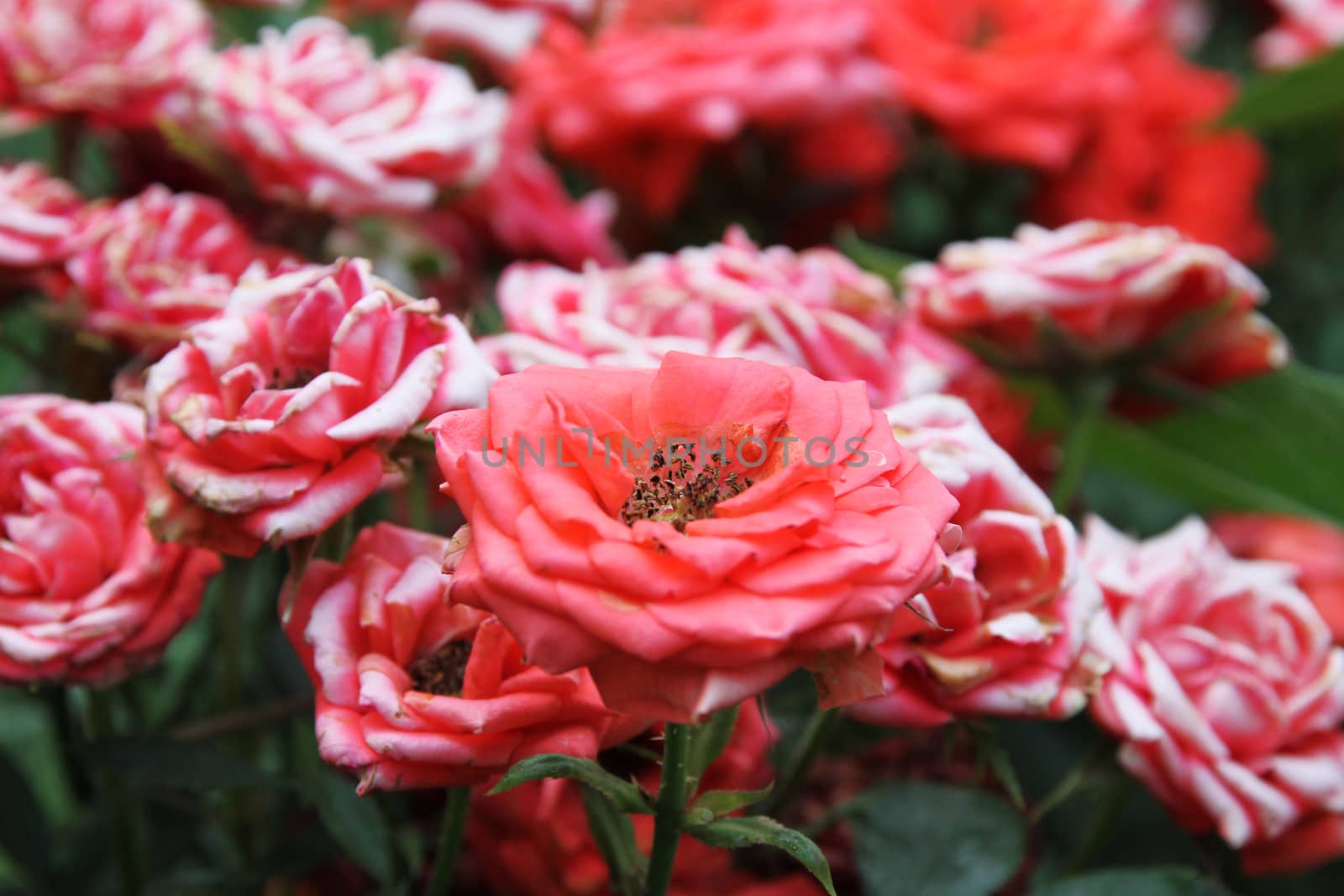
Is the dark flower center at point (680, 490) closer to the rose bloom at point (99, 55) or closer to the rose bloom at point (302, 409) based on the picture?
the rose bloom at point (302, 409)

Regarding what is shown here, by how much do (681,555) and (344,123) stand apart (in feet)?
1.00

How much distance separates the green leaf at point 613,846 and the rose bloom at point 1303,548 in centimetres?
42

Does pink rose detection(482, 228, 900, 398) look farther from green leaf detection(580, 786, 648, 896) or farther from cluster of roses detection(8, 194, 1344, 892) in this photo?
green leaf detection(580, 786, 648, 896)

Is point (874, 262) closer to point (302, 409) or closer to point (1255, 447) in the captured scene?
point (1255, 447)

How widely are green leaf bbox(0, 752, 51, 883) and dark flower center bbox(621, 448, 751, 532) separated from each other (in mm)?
260

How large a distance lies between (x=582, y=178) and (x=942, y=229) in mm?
227

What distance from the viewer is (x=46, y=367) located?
1.51ft

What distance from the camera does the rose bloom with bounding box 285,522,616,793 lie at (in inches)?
10.1

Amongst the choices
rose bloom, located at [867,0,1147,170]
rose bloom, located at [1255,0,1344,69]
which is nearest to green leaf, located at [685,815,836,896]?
rose bloom, located at [867,0,1147,170]

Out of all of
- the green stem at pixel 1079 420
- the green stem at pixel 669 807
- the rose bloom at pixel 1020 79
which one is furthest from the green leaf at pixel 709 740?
the rose bloom at pixel 1020 79

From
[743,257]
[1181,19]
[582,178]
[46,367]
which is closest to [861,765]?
[743,257]

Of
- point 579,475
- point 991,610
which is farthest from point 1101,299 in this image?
point 579,475

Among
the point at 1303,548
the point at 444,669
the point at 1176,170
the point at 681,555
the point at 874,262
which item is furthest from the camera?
the point at 1176,170

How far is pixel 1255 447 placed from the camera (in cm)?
56
